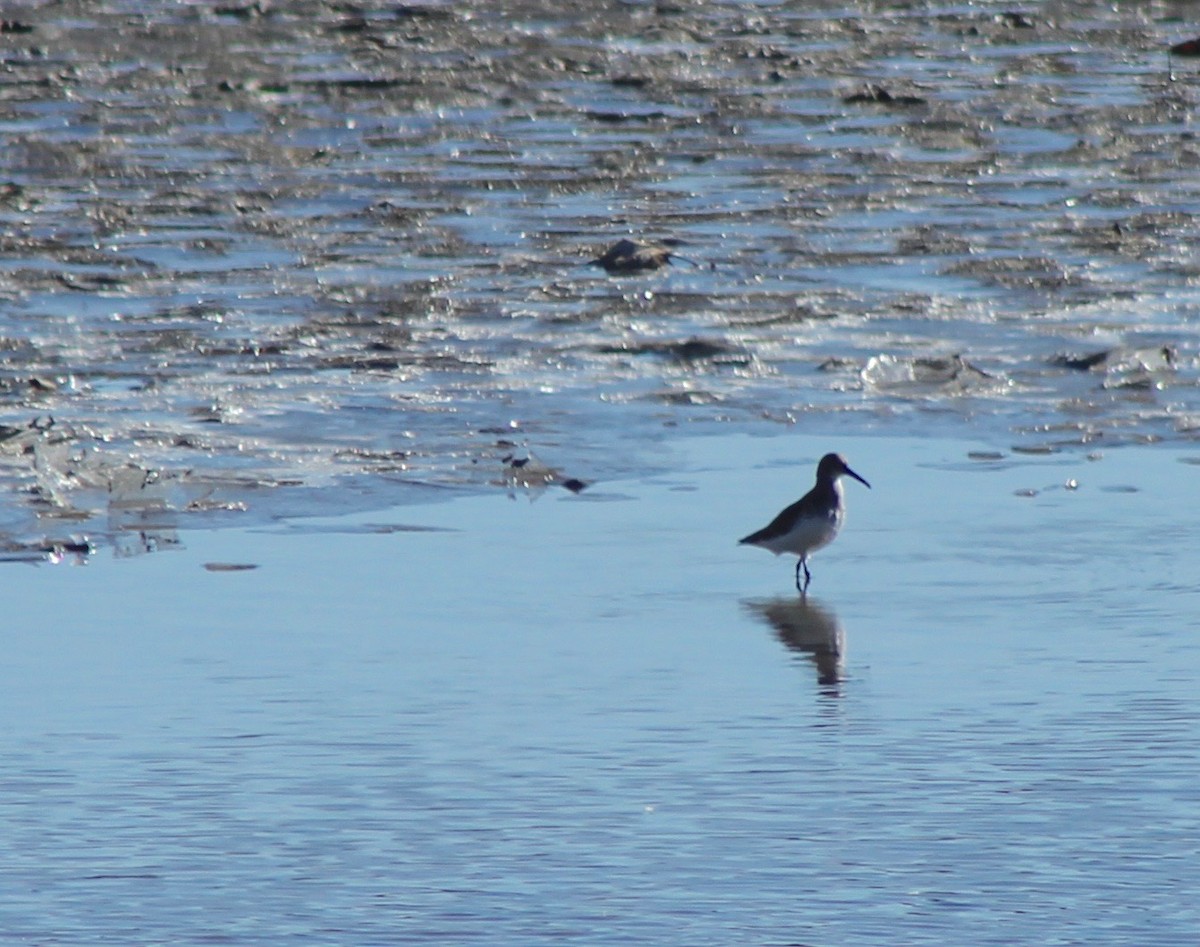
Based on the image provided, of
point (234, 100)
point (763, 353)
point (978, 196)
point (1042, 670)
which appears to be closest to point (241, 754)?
point (1042, 670)

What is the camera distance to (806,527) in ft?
27.8

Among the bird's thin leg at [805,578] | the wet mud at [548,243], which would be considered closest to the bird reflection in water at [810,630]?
the bird's thin leg at [805,578]

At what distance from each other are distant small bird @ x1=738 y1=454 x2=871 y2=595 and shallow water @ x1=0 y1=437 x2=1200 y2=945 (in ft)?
0.36

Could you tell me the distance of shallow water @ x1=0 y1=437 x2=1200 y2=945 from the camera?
18.7 ft

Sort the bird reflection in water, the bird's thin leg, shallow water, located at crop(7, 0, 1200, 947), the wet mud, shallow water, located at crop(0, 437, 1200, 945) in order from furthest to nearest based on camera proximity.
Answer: the wet mud
the bird's thin leg
the bird reflection in water
shallow water, located at crop(7, 0, 1200, 947)
shallow water, located at crop(0, 437, 1200, 945)

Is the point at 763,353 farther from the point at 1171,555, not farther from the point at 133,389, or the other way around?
the point at 1171,555

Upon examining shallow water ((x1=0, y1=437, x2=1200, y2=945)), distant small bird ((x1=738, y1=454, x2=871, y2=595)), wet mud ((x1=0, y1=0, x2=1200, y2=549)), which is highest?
wet mud ((x1=0, y1=0, x2=1200, y2=549))

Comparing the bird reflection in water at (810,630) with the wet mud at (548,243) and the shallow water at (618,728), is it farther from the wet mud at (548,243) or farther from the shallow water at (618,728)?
the wet mud at (548,243)

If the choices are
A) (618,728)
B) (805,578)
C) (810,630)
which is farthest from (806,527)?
(618,728)

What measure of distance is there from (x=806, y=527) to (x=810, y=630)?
71 centimetres

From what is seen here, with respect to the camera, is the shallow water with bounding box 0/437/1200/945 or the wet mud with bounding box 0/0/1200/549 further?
the wet mud with bounding box 0/0/1200/549

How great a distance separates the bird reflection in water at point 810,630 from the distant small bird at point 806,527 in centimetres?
21

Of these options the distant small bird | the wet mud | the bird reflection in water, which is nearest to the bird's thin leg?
the distant small bird

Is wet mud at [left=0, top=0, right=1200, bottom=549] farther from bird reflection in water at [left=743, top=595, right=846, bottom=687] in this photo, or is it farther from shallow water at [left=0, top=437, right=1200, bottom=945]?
bird reflection in water at [left=743, top=595, right=846, bottom=687]
